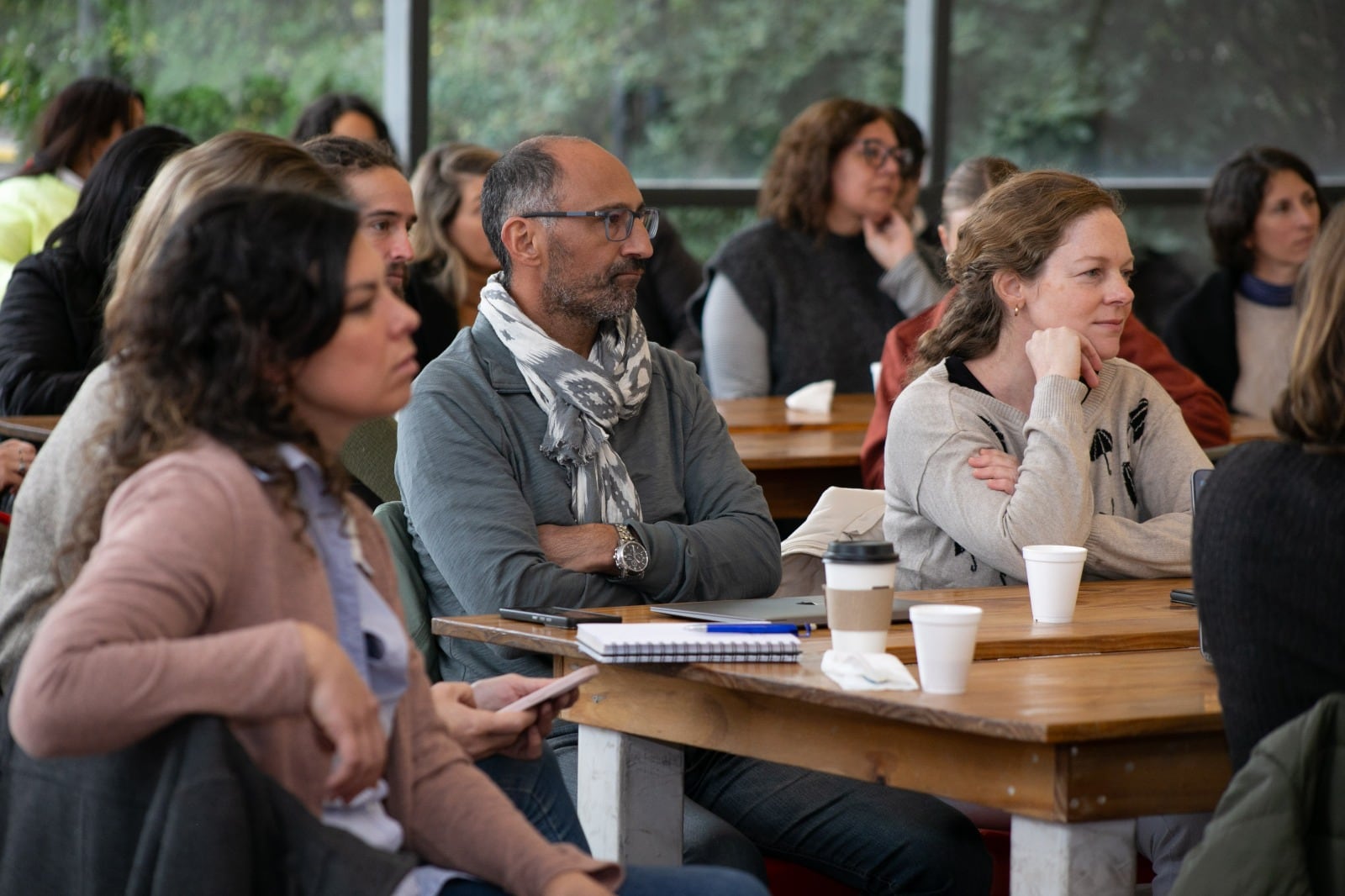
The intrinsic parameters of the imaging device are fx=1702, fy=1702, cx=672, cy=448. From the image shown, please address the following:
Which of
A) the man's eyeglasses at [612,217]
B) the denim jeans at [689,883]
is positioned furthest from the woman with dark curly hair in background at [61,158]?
the denim jeans at [689,883]

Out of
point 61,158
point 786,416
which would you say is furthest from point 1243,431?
point 61,158

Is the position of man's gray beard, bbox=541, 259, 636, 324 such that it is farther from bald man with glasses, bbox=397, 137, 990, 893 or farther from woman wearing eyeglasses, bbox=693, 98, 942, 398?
woman wearing eyeglasses, bbox=693, 98, 942, 398

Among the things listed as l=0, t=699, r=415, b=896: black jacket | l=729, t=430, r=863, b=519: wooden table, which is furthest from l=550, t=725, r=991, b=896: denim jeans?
l=729, t=430, r=863, b=519: wooden table

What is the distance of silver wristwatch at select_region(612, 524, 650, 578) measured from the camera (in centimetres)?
242

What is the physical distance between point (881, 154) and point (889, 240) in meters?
0.26

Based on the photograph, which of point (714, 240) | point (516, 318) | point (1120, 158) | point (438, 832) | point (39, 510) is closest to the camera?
point (438, 832)

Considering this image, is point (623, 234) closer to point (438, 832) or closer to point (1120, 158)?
point (438, 832)

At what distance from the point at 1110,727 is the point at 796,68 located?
5.54 m

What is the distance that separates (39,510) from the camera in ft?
5.60

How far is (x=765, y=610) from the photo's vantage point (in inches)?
85.4

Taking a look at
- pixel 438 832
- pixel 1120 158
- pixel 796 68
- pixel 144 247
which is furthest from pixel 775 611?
pixel 1120 158

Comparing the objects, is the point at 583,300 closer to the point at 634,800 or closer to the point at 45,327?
the point at 634,800

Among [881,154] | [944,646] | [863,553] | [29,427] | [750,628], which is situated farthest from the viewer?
[881,154]

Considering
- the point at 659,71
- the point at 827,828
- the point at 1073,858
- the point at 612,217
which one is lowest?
the point at 827,828
